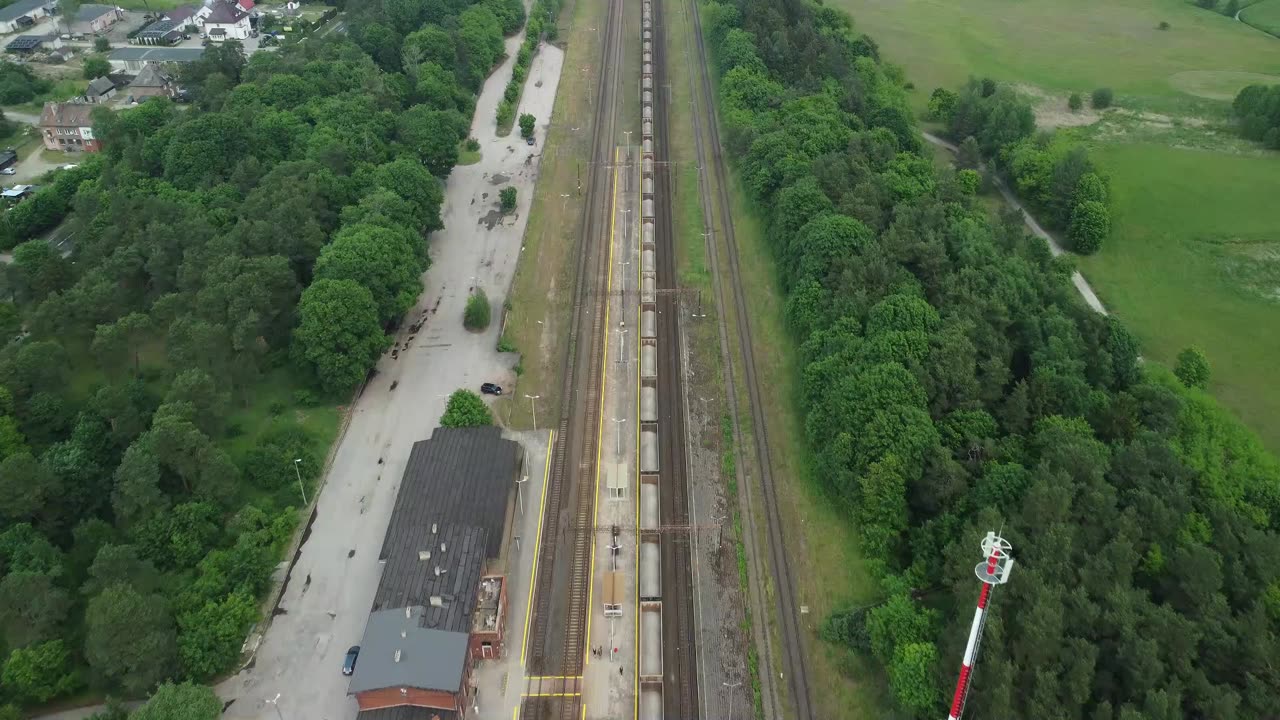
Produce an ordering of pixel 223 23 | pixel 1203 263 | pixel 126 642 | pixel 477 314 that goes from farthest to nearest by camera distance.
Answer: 1. pixel 223 23
2. pixel 1203 263
3. pixel 477 314
4. pixel 126 642

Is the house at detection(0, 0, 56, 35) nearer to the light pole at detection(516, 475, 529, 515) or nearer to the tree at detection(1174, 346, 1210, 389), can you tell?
the light pole at detection(516, 475, 529, 515)

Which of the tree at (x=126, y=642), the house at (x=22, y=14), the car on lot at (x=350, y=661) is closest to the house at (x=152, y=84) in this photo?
the house at (x=22, y=14)

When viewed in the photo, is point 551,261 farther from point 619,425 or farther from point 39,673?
point 39,673

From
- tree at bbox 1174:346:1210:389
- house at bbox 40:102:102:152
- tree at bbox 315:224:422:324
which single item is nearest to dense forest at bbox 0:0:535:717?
tree at bbox 315:224:422:324

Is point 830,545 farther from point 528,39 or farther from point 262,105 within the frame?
point 528,39

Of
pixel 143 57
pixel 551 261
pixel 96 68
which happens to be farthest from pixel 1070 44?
pixel 96 68

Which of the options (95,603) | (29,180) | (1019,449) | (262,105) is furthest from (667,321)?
(29,180)

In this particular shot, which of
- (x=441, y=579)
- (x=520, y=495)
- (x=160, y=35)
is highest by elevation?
(x=160, y=35)
